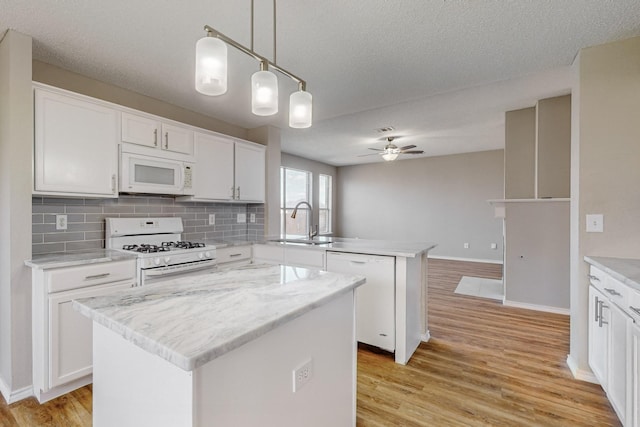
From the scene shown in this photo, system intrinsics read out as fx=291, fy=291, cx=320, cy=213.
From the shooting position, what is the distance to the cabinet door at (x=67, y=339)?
1.89m

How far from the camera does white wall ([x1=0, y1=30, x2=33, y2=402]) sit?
190 centimetres

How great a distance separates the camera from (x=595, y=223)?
2.10 metres

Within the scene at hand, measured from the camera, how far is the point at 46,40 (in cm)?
204

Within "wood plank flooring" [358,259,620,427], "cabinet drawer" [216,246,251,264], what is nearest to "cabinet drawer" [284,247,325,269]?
"cabinet drawer" [216,246,251,264]

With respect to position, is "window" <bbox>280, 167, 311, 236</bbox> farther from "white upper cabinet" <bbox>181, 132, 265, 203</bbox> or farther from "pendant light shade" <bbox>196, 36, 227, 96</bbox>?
"pendant light shade" <bbox>196, 36, 227, 96</bbox>

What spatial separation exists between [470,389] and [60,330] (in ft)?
9.17

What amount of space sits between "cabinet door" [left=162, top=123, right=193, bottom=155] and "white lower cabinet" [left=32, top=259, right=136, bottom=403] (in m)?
1.31

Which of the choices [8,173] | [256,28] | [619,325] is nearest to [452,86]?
[256,28]

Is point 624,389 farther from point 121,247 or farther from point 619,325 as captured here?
point 121,247

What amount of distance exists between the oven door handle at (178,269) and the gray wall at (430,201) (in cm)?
579

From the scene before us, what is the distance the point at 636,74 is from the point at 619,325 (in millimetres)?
1734

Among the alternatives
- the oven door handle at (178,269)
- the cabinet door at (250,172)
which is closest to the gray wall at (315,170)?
the cabinet door at (250,172)

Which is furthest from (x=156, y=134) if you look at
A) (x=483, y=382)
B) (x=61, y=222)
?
(x=483, y=382)

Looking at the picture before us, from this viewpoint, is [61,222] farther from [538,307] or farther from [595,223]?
[538,307]
